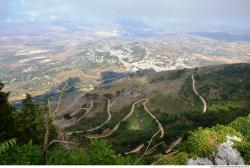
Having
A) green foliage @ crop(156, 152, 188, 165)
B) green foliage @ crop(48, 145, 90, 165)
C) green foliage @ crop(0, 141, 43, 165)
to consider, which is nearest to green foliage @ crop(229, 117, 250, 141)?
green foliage @ crop(156, 152, 188, 165)

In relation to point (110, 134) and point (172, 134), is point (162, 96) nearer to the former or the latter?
point (110, 134)

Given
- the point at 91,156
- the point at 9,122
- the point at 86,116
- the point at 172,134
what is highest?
the point at 91,156

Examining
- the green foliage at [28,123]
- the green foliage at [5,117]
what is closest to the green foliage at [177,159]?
the green foliage at [28,123]

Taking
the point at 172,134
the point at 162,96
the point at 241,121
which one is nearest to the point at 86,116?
the point at 162,96

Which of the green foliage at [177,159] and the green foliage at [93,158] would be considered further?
the green foliage at [177,159]

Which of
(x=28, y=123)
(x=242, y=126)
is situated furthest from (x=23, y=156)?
(x=28, y=123)

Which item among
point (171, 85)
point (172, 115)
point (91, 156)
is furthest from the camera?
point (171, 85)

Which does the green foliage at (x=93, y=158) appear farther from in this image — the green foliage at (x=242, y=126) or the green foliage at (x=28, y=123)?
the green foliage at (x=28, y=123)
